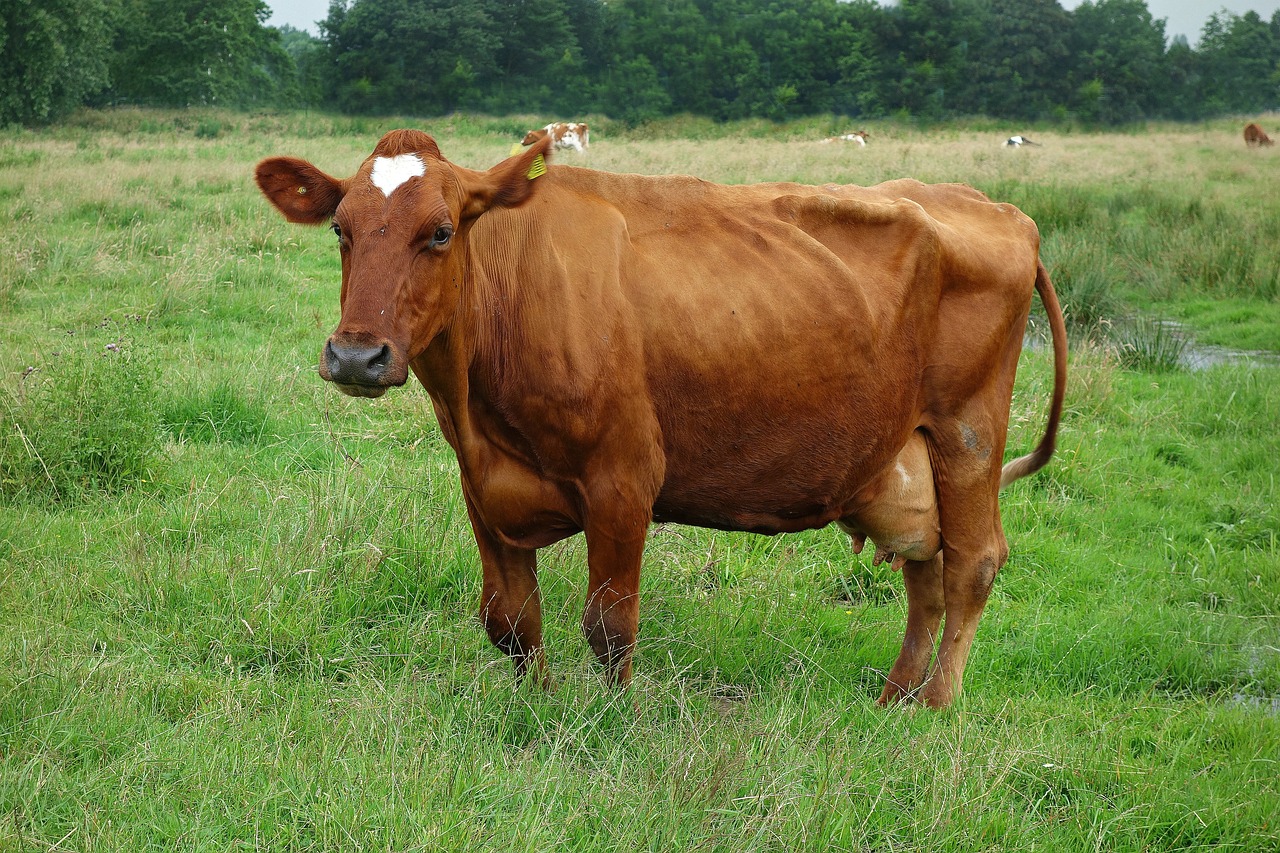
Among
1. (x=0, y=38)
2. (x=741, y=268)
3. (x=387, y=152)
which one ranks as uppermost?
(x=0, y=38)

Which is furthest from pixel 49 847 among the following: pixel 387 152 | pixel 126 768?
pixel 387 152

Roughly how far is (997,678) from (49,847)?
3.89m

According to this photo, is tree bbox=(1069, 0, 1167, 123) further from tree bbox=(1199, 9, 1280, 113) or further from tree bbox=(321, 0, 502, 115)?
tree bbox=(321, 0, 502, 115)

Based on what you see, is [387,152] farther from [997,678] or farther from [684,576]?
[997,678]

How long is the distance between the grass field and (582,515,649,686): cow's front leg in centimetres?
12

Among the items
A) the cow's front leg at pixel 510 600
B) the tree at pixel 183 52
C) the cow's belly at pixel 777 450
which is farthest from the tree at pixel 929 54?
the cow's front leg at pixel 510 600

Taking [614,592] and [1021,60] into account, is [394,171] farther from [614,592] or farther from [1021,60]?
[1021,60]

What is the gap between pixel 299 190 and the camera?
370 cm

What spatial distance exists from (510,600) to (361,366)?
54.1 inches

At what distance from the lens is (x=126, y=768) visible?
3162mm

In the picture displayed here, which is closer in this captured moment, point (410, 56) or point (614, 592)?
point (614, 592)

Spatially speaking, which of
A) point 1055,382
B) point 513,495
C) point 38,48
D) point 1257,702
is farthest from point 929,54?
point 513,495

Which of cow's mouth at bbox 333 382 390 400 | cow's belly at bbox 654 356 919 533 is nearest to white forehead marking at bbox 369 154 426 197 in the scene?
cow's mouth at bbox 333 382 390 400

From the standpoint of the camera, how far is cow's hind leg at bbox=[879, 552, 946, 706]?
15.4 feet
